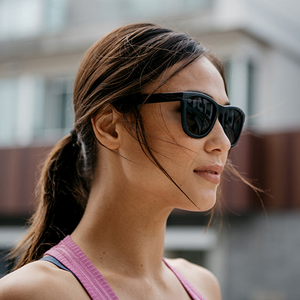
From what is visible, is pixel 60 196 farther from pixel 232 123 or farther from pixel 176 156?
pixel 232 123

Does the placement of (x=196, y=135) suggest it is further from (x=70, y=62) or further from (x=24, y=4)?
(x=24, y=4)

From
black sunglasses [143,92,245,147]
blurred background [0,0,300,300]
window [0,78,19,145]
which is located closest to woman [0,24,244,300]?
black sunglasses [143,92,245,147]

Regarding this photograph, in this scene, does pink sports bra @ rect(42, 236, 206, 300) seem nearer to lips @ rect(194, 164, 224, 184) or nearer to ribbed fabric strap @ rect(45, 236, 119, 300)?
ribbed fabric strap @ rect(45, 236, 119, 300)

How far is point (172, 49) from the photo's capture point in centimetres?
185

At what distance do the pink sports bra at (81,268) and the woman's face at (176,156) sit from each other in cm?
30

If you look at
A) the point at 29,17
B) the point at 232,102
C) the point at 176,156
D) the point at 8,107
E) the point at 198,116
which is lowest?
the point at 8,107

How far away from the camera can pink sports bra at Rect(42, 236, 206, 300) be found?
166 centimetres

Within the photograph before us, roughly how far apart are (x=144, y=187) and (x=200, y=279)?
0.69 meters

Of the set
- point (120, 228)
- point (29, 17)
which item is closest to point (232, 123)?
point (120, 228)

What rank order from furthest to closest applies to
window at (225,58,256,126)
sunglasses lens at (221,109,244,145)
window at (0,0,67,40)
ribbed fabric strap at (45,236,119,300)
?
1. window at (0,0,67,40)
2. window at (225,58,256,126)
3. sunglasses lens at (221,109,244,145)
4. ribbed fabric strap at (45,236,119,300)

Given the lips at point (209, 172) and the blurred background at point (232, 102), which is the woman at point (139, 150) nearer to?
the lips at point (209, 172)

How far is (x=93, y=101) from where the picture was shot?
183 cm

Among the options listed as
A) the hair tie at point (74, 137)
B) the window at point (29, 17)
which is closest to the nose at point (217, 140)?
the hair tie at point (74, 137)

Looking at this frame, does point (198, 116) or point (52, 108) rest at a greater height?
point (198, 116)
